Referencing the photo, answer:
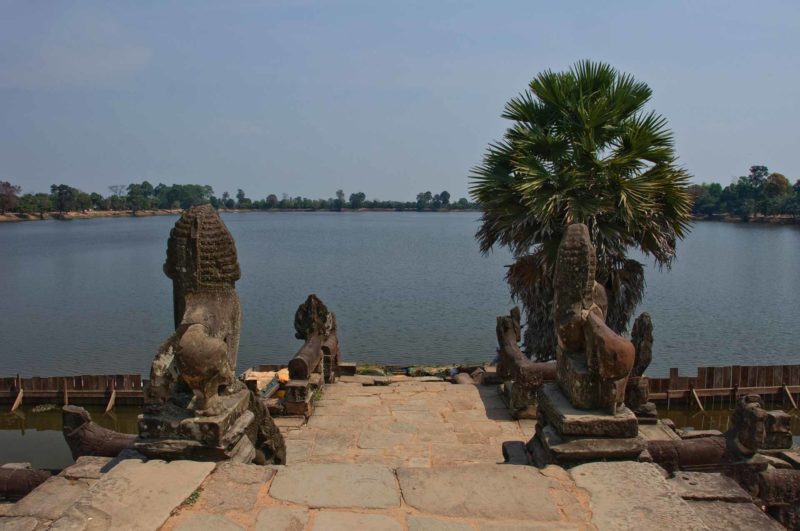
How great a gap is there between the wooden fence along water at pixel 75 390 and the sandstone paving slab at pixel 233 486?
11.0 meters

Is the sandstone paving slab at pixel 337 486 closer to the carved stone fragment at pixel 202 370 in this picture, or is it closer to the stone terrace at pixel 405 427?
the carved stone fragment at pixel 202 370

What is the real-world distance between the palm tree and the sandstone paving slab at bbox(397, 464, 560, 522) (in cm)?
676

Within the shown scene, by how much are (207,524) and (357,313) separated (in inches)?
846

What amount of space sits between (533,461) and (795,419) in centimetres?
1187

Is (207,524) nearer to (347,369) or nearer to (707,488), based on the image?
(707,488)

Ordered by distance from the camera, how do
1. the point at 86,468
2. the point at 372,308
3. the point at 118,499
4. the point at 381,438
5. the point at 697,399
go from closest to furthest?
the point at 118,499 → the point at 86,468 → the point at 381,438 → the point at 697,399 → the point at 372,308

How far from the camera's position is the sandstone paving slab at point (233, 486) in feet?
11.5

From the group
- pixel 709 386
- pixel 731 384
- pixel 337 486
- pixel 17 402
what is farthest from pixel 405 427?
pixel 17 402

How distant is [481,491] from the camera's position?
145 inches

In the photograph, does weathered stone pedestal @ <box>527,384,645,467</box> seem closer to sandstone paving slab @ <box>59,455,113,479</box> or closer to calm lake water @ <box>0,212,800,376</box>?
sandstone paving slab @ <box>59,455,113,479</box>

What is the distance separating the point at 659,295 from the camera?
27297 millimetres

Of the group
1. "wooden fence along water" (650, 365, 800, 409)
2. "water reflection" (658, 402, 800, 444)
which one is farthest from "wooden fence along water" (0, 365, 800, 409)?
"water reflection" (658, 402, 800, 444)

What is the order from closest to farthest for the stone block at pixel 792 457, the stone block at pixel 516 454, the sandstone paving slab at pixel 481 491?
1. the sandstone paving slab at pixel 481 491
2. the stone block at pixel 516 454
3. the stone block at pixel 792 457

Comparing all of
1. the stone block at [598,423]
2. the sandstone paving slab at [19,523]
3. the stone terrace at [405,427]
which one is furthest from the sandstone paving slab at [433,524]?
the stone terrace at [405,427]
